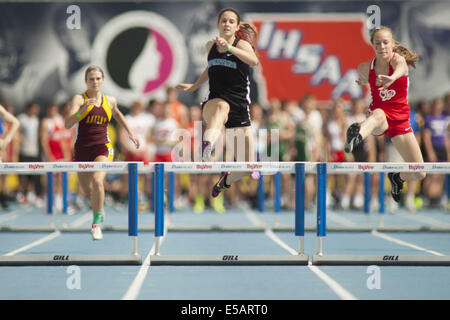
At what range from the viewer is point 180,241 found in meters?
8.49

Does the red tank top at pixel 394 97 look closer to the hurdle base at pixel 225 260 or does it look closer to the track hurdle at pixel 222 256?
the track hurdle at pixel 222 256

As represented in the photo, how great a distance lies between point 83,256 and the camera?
6.45 metres

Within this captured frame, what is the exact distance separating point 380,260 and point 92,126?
11.0 feet

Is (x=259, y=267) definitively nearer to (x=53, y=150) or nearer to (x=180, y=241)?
(x=180, y=241)

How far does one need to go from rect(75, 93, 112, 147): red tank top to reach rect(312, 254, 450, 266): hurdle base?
267 centimetres

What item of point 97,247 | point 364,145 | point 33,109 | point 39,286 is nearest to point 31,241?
point 97,247

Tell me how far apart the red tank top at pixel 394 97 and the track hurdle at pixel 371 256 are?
539 mm

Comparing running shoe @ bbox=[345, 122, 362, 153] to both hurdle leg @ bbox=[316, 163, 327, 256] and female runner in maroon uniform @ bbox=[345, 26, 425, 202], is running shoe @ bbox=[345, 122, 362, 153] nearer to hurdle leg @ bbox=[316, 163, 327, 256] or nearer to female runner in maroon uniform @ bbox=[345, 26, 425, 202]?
female runner in maroon uniform @ bbox=[345, 26, 425, 202]

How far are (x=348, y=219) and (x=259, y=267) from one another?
5.63m

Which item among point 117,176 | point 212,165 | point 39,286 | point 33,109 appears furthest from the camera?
point 117,176

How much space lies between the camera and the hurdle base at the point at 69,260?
252 inches

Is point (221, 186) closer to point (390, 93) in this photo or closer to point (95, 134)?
point (95, 134)

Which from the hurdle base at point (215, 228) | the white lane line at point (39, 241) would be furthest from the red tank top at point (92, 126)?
the hurdle base at point (215, 228)

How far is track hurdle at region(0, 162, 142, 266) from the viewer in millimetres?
6195
